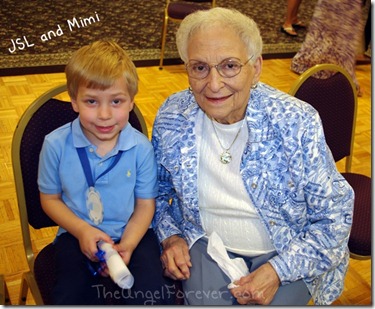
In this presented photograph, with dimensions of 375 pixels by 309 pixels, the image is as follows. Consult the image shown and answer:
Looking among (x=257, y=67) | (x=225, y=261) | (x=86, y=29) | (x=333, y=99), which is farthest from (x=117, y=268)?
(x=86, y=29)

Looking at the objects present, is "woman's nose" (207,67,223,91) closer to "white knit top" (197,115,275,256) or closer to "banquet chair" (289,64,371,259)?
"white knit top" (197,115,275,256)

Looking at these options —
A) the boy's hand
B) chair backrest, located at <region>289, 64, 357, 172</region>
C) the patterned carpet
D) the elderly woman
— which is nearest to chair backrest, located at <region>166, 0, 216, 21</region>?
the patterned carpet

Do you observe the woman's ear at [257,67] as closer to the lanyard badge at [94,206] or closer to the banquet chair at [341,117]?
the banquet chair at [341,117]

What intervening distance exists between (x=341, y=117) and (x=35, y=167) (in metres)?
1.22

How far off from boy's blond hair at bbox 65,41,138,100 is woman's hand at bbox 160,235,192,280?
523mm

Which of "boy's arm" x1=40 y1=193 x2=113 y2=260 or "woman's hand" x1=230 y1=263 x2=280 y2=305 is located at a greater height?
"boy's arm" x1=40 y1=193 x2=113 y2=260

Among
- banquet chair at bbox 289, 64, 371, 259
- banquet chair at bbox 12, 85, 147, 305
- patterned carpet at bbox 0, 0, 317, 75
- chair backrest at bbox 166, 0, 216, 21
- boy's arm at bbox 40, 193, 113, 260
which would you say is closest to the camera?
boy's arm at bbox 40, 193, 113, 260

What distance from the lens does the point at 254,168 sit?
A: 59.6 inches

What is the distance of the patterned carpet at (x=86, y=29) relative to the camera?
478 centimetres

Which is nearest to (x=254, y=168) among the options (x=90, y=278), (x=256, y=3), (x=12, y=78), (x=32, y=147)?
(x=90, y=278)

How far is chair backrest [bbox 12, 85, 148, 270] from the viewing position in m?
1.54

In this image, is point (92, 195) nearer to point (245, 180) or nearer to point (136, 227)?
point (136, 227)

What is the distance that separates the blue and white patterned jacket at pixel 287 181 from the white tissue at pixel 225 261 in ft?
0.23

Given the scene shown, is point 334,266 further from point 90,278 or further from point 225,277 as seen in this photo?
point 90,278
